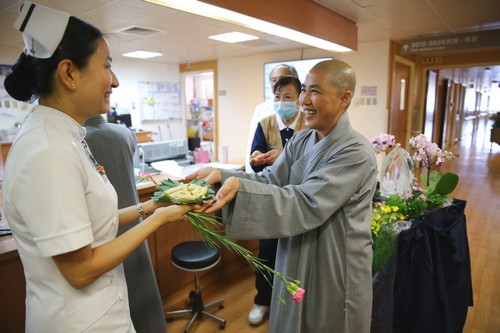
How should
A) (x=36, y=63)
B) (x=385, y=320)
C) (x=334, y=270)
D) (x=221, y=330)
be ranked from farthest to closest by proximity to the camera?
1. (x=221, y=330)
2. (x=385, y=320)
3. (x=334, y=270)
4. (x=36, y=63)

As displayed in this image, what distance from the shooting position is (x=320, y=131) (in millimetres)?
1431

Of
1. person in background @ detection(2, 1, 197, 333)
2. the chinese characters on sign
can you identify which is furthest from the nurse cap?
the chinese characters on sign

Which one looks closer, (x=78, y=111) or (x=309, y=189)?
(x=78, y=111)

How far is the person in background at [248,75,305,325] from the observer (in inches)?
93.4

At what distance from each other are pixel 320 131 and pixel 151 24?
349 centimetres

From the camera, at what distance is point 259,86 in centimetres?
672

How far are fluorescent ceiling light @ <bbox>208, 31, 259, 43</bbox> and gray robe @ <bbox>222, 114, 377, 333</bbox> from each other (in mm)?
3818

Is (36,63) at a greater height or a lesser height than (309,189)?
greater

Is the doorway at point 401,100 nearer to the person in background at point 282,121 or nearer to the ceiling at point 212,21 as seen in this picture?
the ceiling at point 212,21

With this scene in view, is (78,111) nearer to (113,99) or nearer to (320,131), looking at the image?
(320,131)

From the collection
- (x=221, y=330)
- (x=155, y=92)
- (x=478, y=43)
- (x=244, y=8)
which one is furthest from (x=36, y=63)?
(x=155, y=92)

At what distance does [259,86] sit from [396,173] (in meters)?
4.84

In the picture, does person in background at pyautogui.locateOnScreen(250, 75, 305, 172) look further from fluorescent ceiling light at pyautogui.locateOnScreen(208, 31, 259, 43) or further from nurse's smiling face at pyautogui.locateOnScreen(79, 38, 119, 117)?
fluorescent ceiling light at pyautogui.locateOnScreen(208, 31, 259, 43)

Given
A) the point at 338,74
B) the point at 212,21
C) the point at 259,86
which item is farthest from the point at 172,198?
the point at 259,86
